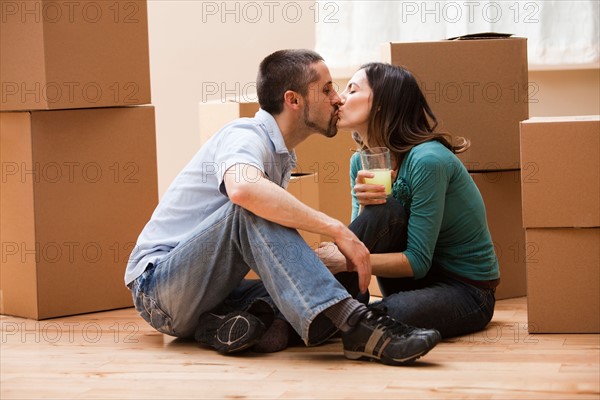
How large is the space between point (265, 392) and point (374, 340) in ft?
0.76

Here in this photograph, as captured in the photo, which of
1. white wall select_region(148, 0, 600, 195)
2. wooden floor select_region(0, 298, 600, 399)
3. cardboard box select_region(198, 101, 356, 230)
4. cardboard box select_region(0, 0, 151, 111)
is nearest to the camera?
wooden floor select_region(0, 298, 600, 399)

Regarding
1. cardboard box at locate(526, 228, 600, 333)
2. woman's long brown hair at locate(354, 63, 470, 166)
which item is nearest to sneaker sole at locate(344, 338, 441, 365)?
cardboard box at locate(526, 228, 600, 333)

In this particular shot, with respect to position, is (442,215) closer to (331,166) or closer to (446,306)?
(446,306)

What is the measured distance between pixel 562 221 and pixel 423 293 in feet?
0.99

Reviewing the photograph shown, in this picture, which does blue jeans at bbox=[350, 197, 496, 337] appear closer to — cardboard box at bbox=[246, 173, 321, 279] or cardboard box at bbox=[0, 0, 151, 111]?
cardboard box at bbox=[246, 173, 321, 279]

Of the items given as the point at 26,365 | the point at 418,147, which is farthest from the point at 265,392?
the point at 418,147

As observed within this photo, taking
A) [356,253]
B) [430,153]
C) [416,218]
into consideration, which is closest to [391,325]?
[356,253]

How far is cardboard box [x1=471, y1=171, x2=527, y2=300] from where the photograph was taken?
87.3 inches

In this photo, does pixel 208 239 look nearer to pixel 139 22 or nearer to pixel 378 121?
pixel 378 121

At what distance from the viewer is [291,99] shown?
187 centimetres

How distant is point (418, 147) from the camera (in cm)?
188

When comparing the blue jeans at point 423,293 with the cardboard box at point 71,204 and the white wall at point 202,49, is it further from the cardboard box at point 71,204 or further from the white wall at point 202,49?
the white wall at point 202,49

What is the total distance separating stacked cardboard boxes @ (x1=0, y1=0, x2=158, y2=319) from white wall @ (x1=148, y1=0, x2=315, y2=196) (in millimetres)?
834

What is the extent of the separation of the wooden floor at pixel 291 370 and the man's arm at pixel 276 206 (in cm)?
22
